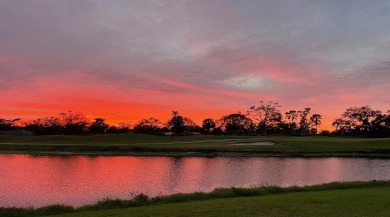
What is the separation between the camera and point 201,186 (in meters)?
28.3

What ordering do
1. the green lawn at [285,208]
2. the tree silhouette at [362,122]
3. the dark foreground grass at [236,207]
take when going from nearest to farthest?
the green lawn at [285,208]
the dark foreground grass at [236,207]
the tree silhouette at [362,122]

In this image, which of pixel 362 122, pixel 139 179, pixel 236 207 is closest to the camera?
pixel 236 207

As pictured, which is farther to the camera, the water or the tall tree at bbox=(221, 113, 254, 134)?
the tall tree at bbox=(221, 113, 254, 134)

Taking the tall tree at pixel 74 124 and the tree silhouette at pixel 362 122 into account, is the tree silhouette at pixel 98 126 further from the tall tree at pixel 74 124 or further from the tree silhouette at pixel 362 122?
the tree silhouette at pixel 362 122

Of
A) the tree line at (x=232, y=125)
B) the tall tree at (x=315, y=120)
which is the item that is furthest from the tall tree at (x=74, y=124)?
the tall tree at (x=315, y=120)

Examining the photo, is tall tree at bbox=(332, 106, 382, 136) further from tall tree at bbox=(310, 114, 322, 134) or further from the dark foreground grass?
the dark foreground grass

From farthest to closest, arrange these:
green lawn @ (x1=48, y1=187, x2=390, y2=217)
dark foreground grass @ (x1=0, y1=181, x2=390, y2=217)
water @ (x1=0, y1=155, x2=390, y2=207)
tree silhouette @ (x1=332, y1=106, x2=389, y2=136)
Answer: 1. tree silhouette @ (x1=332, y1=106, x2=389, y2=136)
2. water @ (x1=0, y1=155, x2=390, y2=207)
3. dark foreground grass @ (x1=0, y1=181, x2=390, y2=217)
4. green lawn @ (x1=48, y1=187, x2=390, y2=217)

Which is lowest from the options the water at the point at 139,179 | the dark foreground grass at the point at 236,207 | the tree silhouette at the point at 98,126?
the water at the point at 139,179

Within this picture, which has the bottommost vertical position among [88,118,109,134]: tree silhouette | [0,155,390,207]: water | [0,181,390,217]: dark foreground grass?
[0,155,390,207]: water

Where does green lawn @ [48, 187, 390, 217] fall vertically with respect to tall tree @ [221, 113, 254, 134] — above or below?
below

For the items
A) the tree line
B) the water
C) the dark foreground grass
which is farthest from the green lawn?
the tree line

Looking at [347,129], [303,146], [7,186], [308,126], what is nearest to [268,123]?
[308,126]

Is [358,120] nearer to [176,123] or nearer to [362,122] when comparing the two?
[362,122]

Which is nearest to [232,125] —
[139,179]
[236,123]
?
[236,123]
